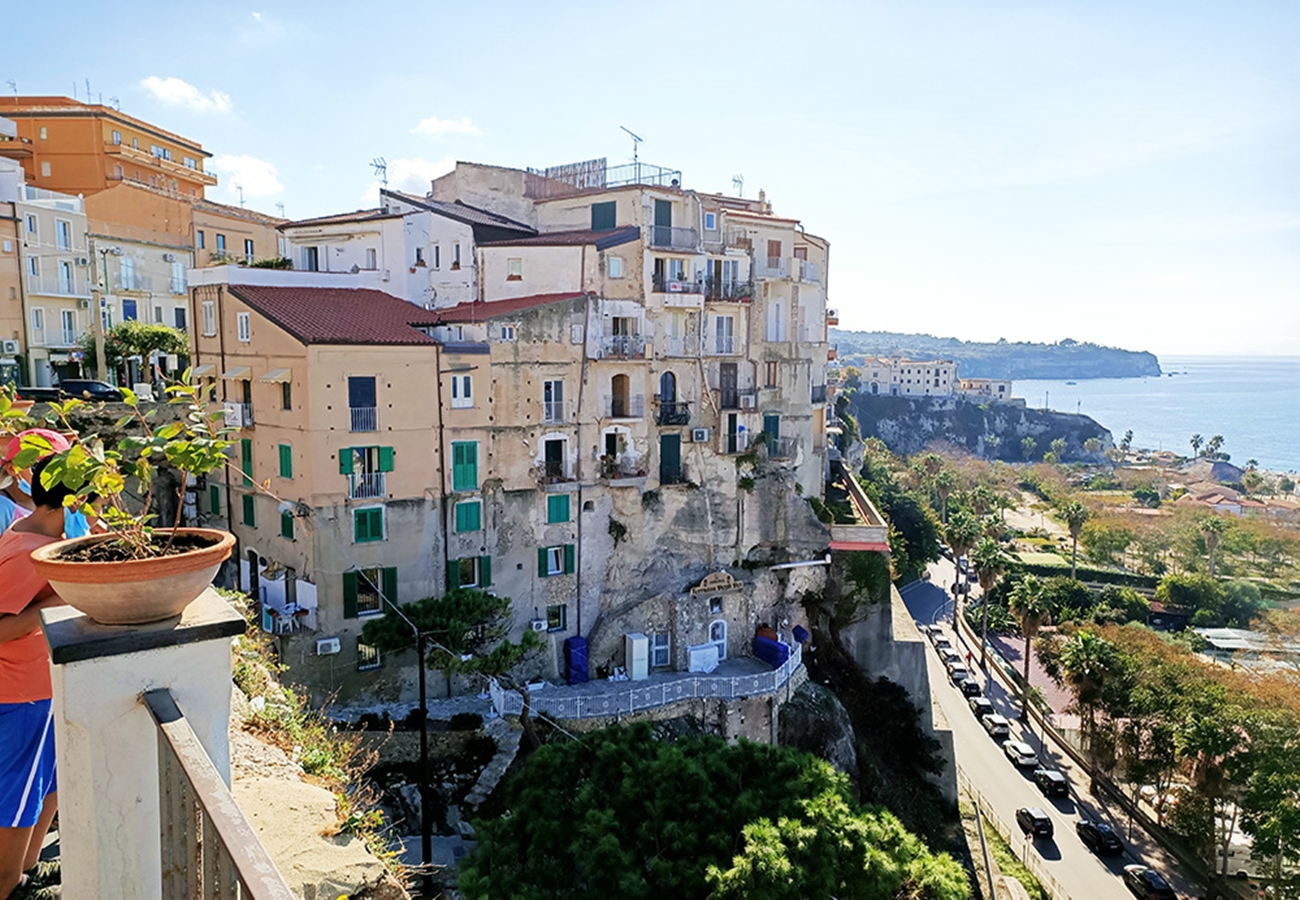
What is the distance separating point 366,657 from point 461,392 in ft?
30.4

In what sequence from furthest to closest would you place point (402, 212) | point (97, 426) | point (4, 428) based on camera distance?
point (402, 212) → point (97, 426) → point (4, 428)

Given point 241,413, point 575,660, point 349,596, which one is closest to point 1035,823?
point 575,660

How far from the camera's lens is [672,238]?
3619cm

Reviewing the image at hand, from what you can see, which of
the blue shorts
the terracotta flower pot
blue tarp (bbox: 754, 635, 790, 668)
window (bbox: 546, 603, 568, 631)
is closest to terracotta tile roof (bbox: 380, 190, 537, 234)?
window (bbox: 546, 603, 568, 631)

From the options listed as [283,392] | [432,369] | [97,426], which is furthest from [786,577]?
[97,426]

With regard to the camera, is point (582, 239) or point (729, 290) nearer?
point (582, 239)

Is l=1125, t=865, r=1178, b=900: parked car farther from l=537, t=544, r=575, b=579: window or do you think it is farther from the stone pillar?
the stone pillar

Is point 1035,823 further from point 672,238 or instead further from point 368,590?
point 368,590

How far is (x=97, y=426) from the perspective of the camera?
31469mm

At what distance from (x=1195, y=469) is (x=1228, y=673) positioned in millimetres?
133957

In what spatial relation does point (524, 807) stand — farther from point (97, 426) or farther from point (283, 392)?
point (97, 426)

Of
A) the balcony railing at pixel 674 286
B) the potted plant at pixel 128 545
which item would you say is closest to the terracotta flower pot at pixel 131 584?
the potted plant at pixel 128 545

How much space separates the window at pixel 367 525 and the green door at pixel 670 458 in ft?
39.3

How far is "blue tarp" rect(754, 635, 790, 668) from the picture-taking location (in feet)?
120
